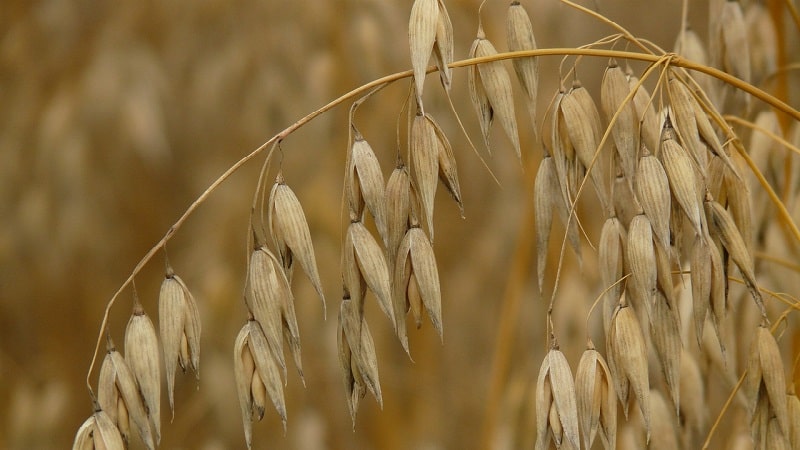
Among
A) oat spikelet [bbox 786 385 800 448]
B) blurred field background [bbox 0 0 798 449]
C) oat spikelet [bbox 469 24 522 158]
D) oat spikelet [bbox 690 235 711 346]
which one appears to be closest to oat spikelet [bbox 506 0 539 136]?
oat spikelet [bbox 469 24 522 158]

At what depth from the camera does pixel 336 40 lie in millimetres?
1173

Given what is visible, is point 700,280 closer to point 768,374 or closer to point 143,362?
point 768,374

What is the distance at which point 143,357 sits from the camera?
1.69ft

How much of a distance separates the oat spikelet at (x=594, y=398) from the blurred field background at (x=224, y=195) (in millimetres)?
414

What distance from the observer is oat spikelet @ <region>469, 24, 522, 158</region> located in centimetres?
52

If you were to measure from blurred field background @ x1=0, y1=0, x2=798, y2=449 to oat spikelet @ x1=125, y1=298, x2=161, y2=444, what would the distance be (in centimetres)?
46

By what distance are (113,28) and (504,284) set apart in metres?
0.72

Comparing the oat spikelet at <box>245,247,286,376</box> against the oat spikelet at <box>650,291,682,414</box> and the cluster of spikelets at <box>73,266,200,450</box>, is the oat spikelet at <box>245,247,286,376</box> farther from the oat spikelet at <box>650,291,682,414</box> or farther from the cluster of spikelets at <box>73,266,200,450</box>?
the oat spikelet at <box>650,291,682,414</box>

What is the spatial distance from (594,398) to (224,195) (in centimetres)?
86

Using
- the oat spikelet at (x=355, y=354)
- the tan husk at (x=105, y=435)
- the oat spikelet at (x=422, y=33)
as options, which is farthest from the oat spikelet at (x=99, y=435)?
the oat spikelet at (x=422, y=33)

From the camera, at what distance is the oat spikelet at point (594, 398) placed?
495 millimetres

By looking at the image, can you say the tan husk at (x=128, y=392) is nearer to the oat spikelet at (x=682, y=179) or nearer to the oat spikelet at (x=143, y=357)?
the oat spikelet at (x=143, y=357)

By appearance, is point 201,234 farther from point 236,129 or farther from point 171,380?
point 171,380

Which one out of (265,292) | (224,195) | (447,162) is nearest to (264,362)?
(265,292)
